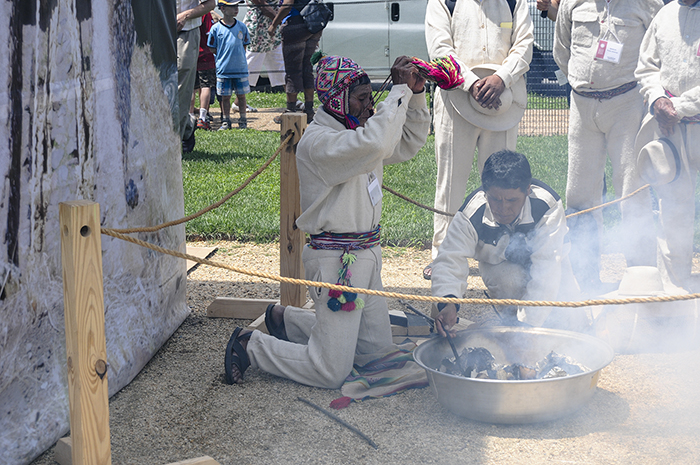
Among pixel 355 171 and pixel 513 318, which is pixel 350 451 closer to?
pixel 355 171

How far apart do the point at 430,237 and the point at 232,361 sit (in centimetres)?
297

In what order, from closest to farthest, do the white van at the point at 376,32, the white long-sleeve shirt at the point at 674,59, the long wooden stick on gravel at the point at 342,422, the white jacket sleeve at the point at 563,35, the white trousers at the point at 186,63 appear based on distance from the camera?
the long wooden stick on gravel at the point at 342,422 < the white long-sleeve shirt at the point at 674,59 < the white jacket sleeve at the point at 563,35 < the white trousers at the point at 186,63 < the white van at the point at 376,32

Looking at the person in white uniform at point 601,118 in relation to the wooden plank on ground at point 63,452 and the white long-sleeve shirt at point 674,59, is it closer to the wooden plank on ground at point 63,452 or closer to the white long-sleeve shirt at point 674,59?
the white long-sleeve shirt at point 674,59

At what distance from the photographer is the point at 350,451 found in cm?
300

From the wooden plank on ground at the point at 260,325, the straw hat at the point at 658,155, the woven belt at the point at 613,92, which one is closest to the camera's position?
the wooden plank on ground at the point at 260,325

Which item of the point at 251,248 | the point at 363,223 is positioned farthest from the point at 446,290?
the point at 251,248

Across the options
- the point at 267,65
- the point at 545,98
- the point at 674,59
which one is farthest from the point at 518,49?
the point at 267,65

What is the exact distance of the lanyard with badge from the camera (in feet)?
16.0

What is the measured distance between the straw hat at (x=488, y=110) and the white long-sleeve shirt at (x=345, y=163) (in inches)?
51.3

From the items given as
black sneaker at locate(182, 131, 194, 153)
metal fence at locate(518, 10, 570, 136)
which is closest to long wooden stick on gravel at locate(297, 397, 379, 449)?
black sneaker at locate(182, 131, 194, 153)

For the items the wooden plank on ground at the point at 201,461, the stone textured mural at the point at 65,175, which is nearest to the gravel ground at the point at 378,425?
the wooden plank on ground at the point at 201,461

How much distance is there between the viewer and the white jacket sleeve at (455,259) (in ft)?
11.3

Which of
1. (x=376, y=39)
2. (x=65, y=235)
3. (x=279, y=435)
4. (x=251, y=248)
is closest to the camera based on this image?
(x=65, y=235)

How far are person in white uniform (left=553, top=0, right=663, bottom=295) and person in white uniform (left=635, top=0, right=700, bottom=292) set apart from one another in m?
0.17
